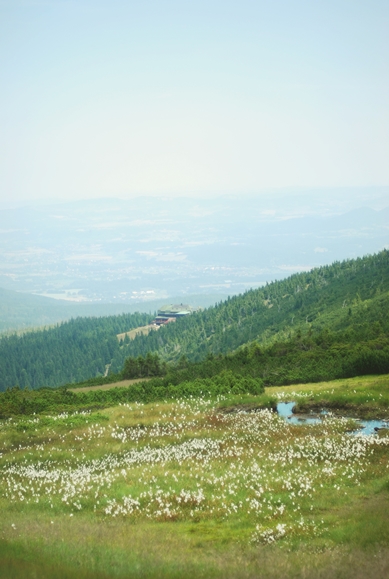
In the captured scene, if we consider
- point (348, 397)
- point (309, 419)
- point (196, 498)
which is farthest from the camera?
point (348, 397)

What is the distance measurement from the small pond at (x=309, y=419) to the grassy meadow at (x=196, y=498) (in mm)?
988

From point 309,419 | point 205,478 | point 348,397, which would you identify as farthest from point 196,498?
point 348,397

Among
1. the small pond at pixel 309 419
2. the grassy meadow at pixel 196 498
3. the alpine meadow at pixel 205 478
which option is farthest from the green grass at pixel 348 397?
the small pond at pixel 309 419

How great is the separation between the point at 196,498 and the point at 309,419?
73.1ft

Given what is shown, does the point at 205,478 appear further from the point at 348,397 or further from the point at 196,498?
the point at 348,397

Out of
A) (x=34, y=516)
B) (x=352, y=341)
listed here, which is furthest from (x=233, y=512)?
(x=352, y=341)

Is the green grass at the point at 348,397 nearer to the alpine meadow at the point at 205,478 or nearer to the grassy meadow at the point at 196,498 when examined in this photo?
the alpine meadow at the point at 205,478

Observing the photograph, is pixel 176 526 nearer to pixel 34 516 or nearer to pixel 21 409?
pixel 34 516

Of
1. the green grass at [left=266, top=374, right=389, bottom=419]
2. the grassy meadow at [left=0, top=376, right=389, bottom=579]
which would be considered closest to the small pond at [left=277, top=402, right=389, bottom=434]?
the green grass at [left=266, top=374, right=389, bottom=419]

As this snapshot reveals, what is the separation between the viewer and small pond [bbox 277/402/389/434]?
43556 millimetres

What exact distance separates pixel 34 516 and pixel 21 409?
34.9m

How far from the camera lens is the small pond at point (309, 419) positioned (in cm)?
4356

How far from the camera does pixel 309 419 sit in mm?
48969

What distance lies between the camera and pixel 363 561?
1900 centimetres
